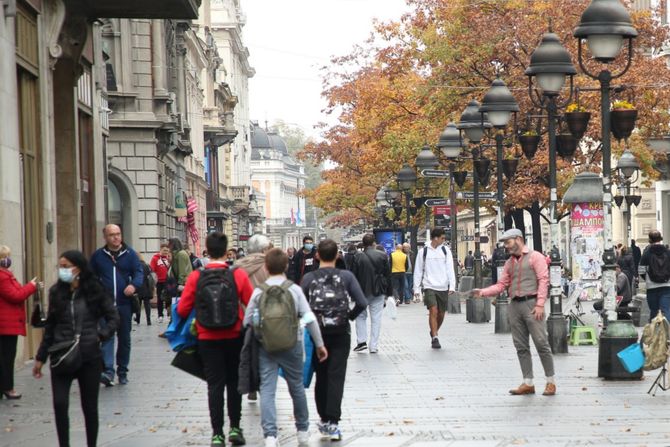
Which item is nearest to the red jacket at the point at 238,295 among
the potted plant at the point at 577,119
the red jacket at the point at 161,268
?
the potted plant at the point at 577,119

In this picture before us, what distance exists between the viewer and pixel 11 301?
1483 centimetres

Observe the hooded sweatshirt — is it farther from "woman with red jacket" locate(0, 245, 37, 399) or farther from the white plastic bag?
"woman with red jacket" locate(0, 245, 37, 399)

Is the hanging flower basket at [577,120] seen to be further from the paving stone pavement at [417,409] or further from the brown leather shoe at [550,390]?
the brown leather shoe at [550,390]

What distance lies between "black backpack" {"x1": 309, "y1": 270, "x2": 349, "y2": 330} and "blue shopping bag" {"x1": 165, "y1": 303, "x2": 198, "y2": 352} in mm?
1038

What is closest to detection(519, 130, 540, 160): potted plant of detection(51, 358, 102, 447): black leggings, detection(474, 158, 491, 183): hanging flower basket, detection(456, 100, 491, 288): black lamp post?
detection(456, 100, 491, 288): black lamp post

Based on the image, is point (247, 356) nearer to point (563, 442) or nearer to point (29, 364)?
point (563, 442)

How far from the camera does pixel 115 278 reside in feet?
53.9

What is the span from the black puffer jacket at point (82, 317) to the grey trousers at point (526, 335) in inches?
224

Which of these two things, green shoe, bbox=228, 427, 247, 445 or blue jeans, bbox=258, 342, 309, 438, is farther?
A: green shoe, bbox=228, 427, 247, 445

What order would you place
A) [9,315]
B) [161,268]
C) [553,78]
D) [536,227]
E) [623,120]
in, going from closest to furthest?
[9,315], [623,120], [553,78], [161,268], [536,227]

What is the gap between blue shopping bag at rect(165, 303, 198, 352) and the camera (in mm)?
11602

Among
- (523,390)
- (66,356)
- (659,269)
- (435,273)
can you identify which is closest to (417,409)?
(523,390)

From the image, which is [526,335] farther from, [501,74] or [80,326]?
[501,74]

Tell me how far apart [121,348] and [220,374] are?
223 inches
